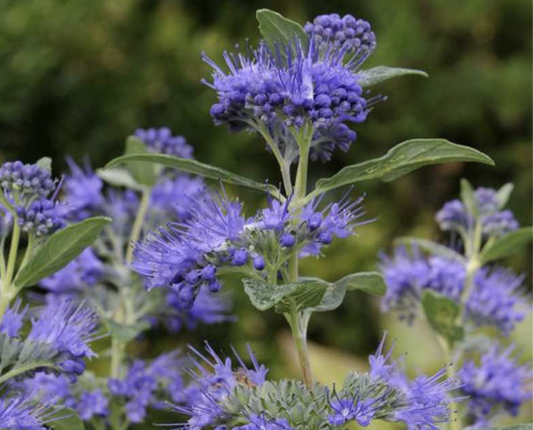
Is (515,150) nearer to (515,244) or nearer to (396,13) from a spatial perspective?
(396,13)

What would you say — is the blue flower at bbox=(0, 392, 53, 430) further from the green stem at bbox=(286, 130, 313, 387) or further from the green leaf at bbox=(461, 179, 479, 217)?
the green leaf at bbox=(461, 179, 479, 217)

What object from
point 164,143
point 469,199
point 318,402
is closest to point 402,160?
point 318,402

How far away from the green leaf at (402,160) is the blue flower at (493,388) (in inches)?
32.1

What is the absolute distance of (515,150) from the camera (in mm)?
6398

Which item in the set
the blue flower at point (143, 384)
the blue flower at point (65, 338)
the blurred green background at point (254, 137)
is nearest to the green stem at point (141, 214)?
the blue flower at point (143, 384)

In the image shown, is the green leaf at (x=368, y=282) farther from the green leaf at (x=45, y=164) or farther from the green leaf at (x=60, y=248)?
the green leaf at (x=45, y=164)

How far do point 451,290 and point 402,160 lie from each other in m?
0.90

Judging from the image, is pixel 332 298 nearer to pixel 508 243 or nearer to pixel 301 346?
pixel 301 346

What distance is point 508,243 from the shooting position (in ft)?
6.65

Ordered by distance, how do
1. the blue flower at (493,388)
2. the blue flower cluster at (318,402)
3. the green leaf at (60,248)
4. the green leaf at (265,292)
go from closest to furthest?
the green leaf at (265,292), the blue flower cluster at (318,402), the green leaf at (60,248), the blue flower at (493,388)

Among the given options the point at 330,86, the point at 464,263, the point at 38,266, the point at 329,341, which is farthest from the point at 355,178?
the point at 329,341

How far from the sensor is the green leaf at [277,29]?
1.40m

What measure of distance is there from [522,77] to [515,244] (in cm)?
464

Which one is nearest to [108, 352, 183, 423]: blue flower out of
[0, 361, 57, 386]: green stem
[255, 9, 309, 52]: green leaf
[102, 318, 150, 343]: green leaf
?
[102, 318, 150, 343]: green leaf
